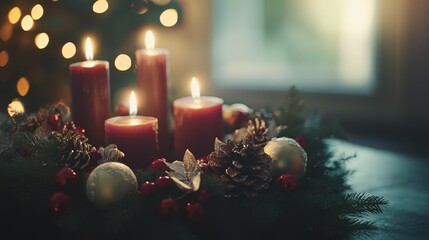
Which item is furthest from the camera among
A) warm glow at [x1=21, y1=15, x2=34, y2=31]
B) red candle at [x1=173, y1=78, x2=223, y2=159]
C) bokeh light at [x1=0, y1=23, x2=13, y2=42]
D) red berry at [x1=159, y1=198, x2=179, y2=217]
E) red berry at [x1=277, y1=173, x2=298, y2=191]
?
bokeh light at [x1=0, y1=23, x2=13, y2=42]

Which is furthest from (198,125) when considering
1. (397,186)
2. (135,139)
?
(397,186)

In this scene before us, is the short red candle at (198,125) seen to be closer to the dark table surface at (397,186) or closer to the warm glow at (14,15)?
the dark table surface at (397,186)

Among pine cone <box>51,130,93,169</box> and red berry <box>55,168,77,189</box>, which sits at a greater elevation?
pine cone <box>51,130,93,169</box>

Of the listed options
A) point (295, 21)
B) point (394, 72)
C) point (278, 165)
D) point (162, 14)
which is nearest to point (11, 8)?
point (162, 14)

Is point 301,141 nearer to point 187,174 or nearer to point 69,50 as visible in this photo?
point 187,174

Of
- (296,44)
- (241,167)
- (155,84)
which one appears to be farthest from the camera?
(296,44)

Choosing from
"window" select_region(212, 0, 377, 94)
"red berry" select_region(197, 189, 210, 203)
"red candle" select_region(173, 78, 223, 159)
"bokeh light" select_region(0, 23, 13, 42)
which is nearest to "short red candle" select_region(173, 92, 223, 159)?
"red candle" select_region(173, 78, 223, 159)

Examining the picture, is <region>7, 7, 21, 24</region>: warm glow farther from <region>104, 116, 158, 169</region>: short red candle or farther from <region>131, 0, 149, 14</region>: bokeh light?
<region>104, 116, 158, 169</region>: short red candle
